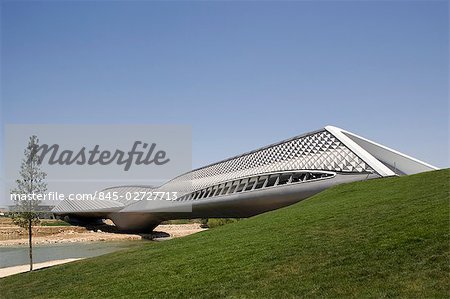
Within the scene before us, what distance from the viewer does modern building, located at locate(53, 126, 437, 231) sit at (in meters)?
30.7

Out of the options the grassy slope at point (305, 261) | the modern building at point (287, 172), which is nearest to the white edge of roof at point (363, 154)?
the modern building at point (287, 172)

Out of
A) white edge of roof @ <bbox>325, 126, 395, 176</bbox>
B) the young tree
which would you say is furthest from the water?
white edge of roof @ <bbox>325, 126, 395, 176</bbox>

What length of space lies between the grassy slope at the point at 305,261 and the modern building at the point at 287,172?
12.8 meters

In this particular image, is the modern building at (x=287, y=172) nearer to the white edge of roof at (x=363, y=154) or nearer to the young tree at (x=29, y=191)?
the white edge of roof at (x=363, y=154)

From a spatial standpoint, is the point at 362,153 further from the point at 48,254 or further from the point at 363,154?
the point at 48,254

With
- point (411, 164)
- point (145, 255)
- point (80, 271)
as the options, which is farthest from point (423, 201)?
point (411, 164)

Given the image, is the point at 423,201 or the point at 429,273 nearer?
the point at 429,273

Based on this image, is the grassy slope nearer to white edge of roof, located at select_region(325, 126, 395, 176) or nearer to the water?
white edge of roof, located at select_region(325, 126, 395, 176)

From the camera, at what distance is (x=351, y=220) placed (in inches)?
541

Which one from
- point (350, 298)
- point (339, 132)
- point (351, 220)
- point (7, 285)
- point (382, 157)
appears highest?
point (339, 132)

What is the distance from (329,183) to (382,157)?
9996 millimetres

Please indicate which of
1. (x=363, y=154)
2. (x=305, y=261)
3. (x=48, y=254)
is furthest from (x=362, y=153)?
(x=48, y=254)

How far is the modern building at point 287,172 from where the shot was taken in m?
30.7

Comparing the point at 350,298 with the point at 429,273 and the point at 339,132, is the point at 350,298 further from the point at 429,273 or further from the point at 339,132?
the point at 339,132
